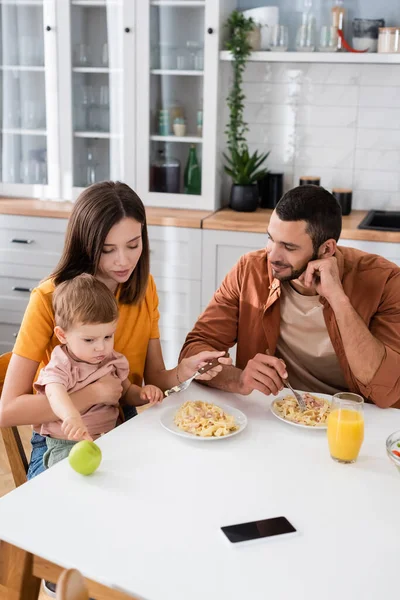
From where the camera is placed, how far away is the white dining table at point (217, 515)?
1.06 metres

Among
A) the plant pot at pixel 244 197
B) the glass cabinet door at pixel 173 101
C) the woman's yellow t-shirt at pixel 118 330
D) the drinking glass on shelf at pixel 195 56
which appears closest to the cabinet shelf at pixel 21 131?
the glass cabinet door at pixel 173 101

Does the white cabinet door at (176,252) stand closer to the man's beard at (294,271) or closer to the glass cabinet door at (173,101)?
the glass cabinet door at (173,101)

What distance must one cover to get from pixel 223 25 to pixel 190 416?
2422 millimetres

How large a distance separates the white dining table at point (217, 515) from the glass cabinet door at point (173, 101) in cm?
224

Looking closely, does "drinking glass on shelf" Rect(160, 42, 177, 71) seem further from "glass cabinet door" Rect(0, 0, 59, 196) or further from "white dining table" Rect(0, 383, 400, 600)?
"white dining table" Rect(0, 383, 400, 600)

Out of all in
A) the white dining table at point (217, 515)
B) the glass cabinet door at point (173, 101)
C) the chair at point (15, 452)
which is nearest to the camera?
the white dining table at point (217, 515)

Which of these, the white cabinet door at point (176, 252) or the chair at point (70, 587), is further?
the white cabinet door at point (176, 252)

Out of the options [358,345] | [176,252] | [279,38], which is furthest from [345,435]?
[279,38]

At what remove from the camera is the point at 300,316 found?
1.99 m

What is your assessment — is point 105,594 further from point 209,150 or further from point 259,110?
point 259,110

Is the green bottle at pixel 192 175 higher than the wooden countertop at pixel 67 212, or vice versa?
the green bottle at pixel 192 175

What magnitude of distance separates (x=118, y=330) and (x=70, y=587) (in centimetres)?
116

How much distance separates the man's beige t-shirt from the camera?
198cm

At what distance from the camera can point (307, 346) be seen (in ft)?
6.57
